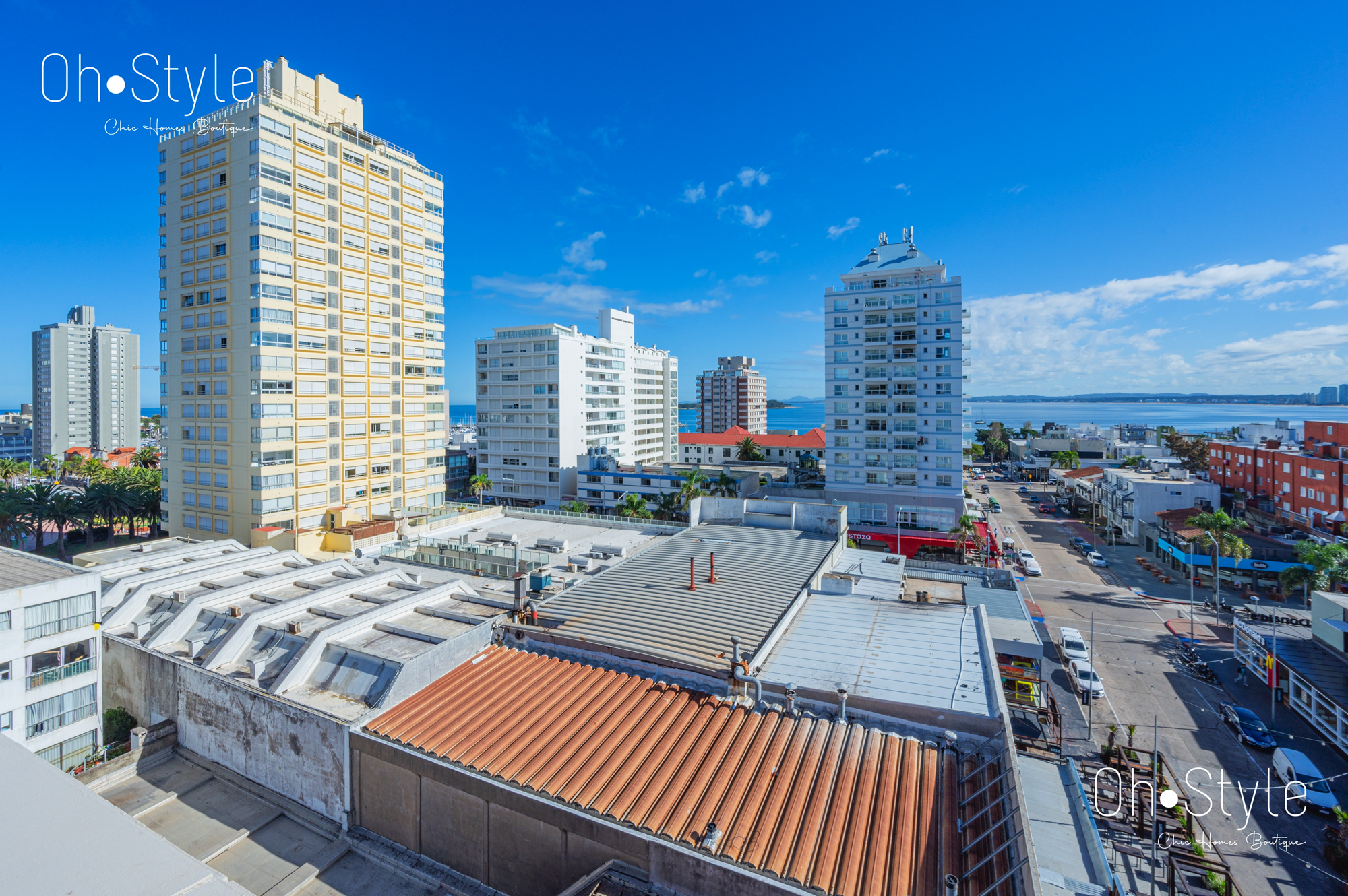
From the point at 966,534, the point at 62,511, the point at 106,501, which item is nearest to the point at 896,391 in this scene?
the point at 966,534

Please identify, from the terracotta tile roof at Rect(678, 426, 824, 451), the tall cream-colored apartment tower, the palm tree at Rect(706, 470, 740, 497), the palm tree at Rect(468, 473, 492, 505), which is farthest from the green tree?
the terracotta tile roof at Rect(678, 426, 824, 451)

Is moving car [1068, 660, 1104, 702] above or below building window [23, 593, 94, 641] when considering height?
below

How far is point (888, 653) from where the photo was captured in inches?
757

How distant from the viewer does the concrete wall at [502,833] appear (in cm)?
1091

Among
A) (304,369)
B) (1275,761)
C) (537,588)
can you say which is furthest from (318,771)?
(304,369)

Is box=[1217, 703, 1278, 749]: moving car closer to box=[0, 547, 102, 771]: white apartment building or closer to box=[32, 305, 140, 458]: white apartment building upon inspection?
box=[0, 547, 102, 771]: white apartment building

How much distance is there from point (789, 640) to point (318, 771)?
1440cm

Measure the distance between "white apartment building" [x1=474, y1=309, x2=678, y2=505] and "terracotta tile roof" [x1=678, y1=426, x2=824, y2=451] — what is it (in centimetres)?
3631

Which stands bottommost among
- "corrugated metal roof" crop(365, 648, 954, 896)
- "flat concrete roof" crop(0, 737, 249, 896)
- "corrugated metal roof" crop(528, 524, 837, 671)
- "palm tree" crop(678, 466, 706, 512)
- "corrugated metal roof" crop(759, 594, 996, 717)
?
"corrugated metal roof" crop(365, 648, 954, 896)

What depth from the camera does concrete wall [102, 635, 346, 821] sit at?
634 inches

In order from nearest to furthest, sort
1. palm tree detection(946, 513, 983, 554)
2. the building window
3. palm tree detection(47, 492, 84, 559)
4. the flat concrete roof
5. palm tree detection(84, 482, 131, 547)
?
the flat concrete roof, the building window, palm tree detection(946, 513, 983, 554), palm tree detection(47, 492, 84, 559), palm tree detection(84, 482, 131, 547)

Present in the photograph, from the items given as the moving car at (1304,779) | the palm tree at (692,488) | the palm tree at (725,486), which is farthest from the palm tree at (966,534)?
the moving car at (1304,779)

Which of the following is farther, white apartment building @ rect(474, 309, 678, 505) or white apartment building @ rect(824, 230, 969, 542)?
white apartment building @ rect(474, 309, 678, 505)

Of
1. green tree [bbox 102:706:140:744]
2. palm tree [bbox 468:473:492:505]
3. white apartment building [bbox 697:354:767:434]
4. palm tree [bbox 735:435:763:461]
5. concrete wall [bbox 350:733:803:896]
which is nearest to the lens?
concrete wall [bbox 350:733:803:896]
